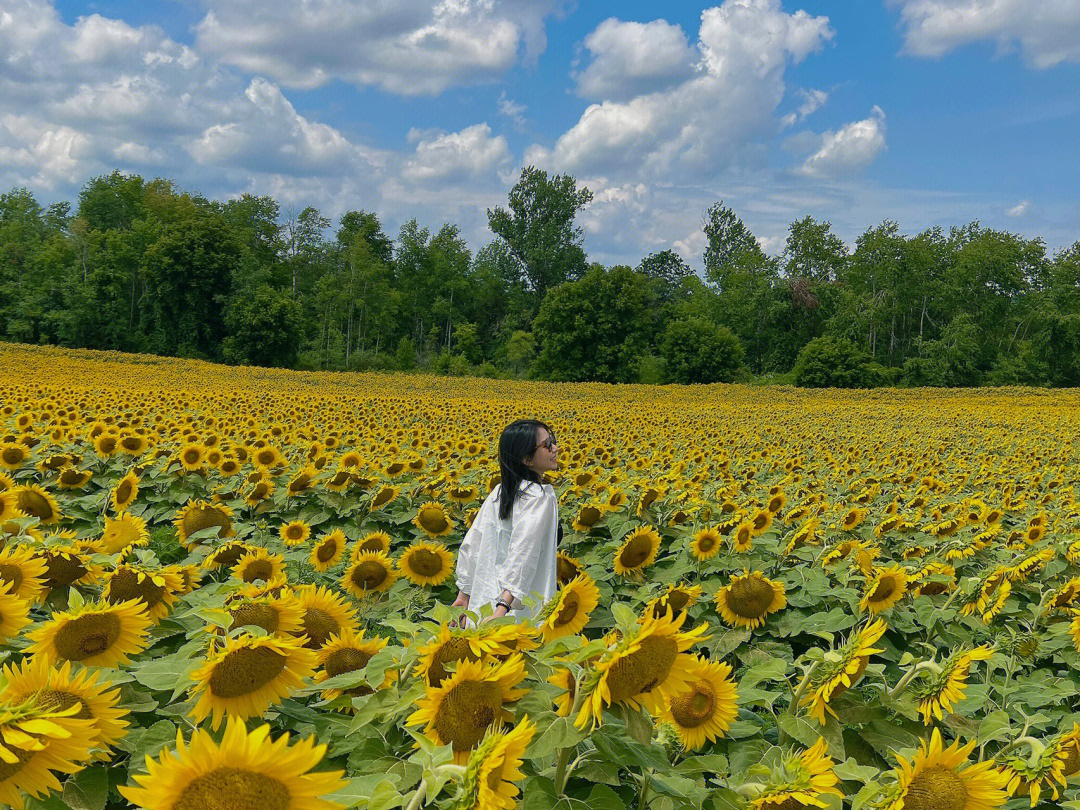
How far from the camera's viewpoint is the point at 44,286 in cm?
5600

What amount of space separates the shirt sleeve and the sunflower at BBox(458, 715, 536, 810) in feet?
6.17

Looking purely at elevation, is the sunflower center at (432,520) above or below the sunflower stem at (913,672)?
below

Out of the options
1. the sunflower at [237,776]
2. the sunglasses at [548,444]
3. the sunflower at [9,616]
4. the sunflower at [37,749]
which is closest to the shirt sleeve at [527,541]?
the sunglasses at [548,444]

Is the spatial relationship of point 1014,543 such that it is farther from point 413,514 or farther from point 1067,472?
point 1067,472

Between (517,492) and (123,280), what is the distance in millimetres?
60651

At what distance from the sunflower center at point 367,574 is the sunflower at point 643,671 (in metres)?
2.11

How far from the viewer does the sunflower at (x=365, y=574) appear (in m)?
3.19

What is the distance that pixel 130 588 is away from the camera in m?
1.96

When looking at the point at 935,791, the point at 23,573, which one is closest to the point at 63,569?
the point at 23,573

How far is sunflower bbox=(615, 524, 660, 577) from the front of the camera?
140 inches

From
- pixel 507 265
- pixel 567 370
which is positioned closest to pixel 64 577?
pixel 567 370

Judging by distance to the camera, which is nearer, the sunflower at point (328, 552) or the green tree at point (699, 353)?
the sunflower at point (328, 552)

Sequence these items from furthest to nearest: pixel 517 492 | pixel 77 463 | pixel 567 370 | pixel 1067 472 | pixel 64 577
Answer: pixel 567 370 → pixel 1067 472 → pixel 77 463 → pixel 517 492 → pixel 64 577

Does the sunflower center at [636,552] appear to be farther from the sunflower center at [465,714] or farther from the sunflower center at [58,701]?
the sunflower center at [58,701]
